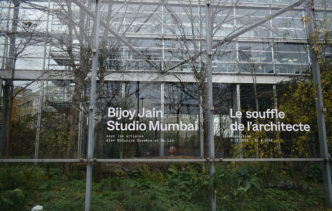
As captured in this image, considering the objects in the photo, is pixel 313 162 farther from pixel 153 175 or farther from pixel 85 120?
pixel 85 120

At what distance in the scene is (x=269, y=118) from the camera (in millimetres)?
5086

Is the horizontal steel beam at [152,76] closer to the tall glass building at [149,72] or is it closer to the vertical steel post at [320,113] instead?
the tall glass building at [149,72]

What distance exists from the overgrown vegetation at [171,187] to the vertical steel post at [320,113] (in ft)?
0.43

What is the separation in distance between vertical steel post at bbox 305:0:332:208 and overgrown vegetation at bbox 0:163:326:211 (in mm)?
131

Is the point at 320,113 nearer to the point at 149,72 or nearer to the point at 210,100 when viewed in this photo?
the point at 210,100

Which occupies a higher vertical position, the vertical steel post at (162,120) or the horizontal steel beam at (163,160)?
the vertical steel post at (162,120)

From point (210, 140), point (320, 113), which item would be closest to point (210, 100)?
point (210, 140)

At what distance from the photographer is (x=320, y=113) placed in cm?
512

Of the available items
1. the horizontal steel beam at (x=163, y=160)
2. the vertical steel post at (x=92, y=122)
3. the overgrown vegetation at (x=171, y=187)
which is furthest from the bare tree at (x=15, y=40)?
the vertical steel post at (x=92, y=122)

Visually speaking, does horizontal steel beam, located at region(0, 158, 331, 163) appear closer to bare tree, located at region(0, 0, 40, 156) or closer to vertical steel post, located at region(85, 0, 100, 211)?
vertical steel post, located at region(85, 0, 100, 211)

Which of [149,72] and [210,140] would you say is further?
[149,72]

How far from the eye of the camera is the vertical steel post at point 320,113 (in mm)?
4891

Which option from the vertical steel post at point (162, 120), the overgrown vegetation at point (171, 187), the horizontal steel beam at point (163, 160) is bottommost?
the overgrown vegetation at point (171, 187)

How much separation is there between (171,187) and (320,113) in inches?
138
